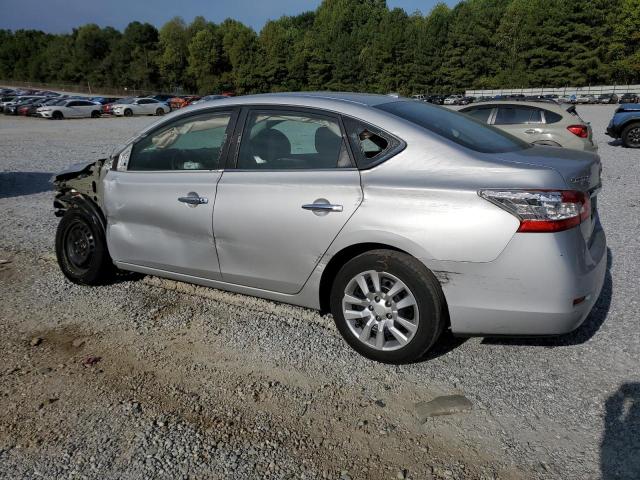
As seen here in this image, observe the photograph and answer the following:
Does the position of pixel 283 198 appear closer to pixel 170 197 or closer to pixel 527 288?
pixel 170 197

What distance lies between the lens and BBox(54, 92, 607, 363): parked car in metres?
2.94

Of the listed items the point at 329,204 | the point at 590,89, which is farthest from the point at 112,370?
the point at 590,89

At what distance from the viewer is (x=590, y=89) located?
66.1 metres

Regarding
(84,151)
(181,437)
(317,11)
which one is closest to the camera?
(181,437)

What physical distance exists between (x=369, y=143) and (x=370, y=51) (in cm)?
8954

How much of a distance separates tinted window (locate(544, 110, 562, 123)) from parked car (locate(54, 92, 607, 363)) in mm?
7896

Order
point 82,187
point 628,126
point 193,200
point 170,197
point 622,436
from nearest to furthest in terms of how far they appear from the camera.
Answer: point 622,436
point 193,200
point 170,197
point 82,187
point 628,126

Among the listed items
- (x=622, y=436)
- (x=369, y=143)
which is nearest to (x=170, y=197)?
(x=369, y=143)

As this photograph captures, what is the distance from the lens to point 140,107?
140 feet

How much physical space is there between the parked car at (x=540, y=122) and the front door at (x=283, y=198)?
7.86 metres

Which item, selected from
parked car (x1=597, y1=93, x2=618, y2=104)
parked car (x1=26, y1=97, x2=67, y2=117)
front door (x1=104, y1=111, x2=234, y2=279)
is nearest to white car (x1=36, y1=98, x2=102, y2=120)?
parked car (x1=26, y1=97, x2=67, y2=117)

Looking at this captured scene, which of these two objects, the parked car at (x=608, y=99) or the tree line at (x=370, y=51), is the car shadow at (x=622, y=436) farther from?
the tree line at (x=370, y=51)

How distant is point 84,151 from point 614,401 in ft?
54.5

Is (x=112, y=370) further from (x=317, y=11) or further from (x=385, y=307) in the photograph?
(x=317, y=11)
